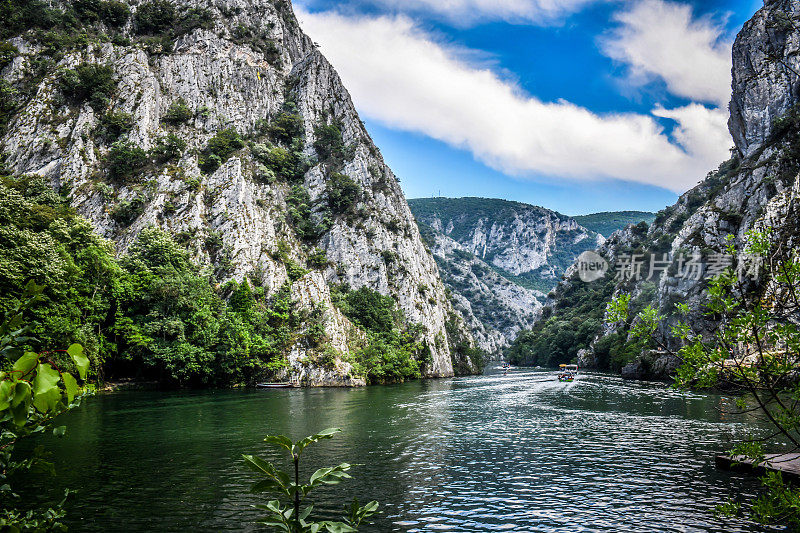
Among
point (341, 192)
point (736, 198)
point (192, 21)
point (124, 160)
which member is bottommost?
point (736, 198)

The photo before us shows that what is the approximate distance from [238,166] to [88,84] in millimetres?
24682

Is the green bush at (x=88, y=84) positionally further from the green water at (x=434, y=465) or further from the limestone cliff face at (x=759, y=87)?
the limestone cliff face at (x=759, y=87)

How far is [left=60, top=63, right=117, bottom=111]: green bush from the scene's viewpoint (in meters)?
66.8

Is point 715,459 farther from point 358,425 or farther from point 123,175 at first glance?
point 123,175

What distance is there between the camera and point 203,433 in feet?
78.0

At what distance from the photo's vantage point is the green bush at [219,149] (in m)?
74.0

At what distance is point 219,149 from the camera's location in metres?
76.4

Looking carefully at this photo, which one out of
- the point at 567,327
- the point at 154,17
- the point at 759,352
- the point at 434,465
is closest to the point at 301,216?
the point at 154,17

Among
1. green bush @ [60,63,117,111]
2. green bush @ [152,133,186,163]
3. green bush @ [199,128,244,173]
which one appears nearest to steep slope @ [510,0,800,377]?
green bush @ [199,128,244,173]

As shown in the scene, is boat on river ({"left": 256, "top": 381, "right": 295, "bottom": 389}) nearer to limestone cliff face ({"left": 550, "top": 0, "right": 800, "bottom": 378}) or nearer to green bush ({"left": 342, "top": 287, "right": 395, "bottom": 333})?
green bush ({"left": 342, "top": 287, "right": 395, "bottom": 333})

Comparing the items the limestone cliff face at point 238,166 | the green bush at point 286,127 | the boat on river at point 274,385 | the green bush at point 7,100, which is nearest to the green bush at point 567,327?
the limestone cliff face at point 238,166

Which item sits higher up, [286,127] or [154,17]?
[154,17]

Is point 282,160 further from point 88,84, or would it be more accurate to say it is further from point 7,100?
point 7,100

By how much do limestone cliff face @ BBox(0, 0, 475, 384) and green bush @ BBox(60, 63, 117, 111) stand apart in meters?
1.40
